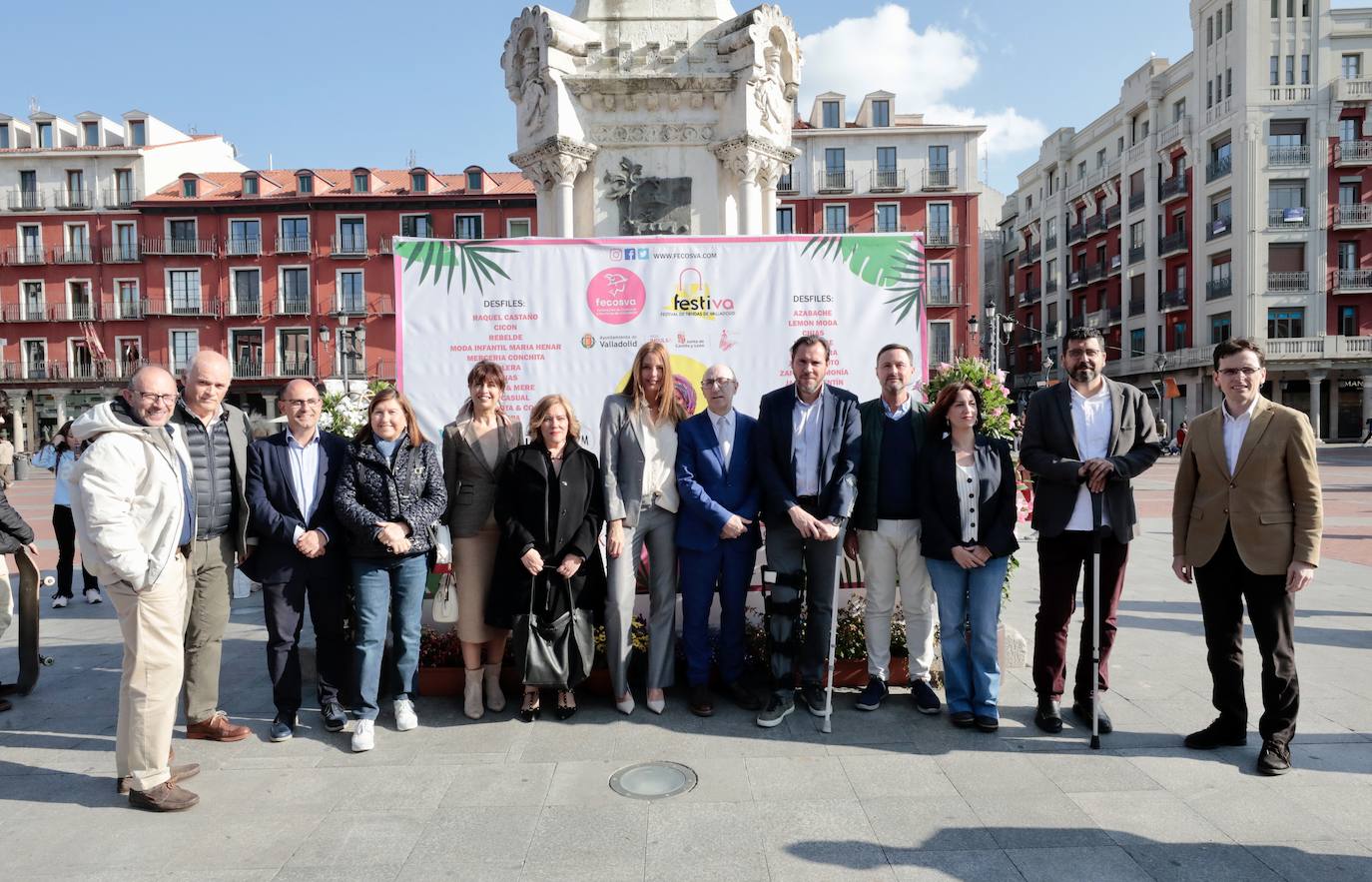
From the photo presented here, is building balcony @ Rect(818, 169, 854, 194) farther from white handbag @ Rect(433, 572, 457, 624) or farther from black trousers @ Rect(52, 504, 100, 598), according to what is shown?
white handbag @ Rect(433, 572, 457, 624)

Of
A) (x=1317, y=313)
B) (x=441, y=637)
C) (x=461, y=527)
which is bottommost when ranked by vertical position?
(x=441, y=637)

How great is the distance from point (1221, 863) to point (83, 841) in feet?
14.7

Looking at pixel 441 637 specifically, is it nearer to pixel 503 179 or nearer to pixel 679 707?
pixel 679 707

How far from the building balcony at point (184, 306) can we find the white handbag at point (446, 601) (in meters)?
43.9

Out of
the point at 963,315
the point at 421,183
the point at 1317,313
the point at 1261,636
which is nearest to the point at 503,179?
the point at 421,183

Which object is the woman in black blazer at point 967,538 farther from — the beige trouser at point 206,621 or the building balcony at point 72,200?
the building balcony at point 72,200

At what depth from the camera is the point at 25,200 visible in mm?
42281

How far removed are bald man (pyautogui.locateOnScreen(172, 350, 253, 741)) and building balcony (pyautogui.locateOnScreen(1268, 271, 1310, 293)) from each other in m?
44.1

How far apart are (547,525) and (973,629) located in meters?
2.40

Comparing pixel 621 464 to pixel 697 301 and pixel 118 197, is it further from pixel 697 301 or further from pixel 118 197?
pixel 118 197


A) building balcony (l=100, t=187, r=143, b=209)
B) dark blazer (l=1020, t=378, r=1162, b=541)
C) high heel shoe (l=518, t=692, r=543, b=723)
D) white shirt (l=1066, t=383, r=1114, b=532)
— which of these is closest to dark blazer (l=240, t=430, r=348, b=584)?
high heel shoe (l=518, t=692, r=543, b=723)

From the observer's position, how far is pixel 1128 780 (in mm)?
3562

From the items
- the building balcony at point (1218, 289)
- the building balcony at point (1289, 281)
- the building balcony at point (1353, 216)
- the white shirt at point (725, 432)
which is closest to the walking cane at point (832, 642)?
the white shirt at point (725, 432)

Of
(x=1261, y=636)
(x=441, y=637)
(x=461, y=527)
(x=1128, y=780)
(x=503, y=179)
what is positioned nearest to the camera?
(x=1128, y=780)
